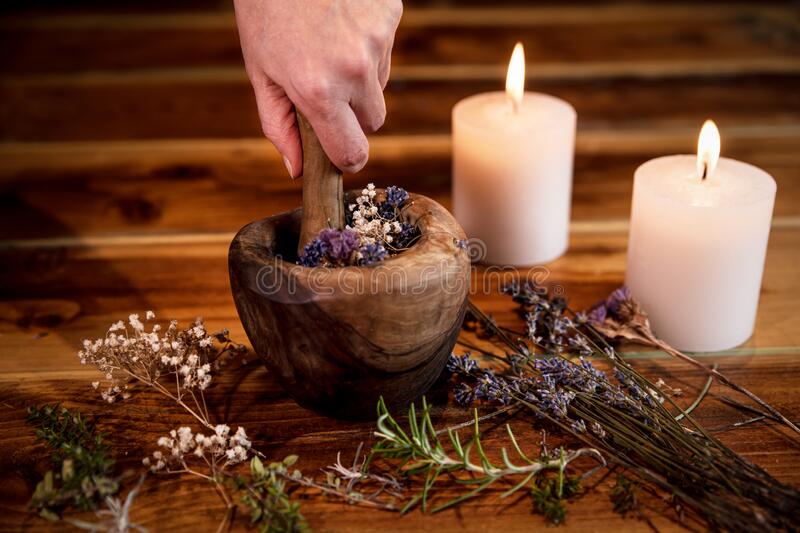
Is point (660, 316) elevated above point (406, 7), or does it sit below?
below

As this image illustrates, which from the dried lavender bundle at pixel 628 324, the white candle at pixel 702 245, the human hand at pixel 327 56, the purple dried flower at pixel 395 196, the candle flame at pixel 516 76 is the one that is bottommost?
the dried lavender bundle at pixel 628 324

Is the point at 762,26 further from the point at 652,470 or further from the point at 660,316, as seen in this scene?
the point at 652,470

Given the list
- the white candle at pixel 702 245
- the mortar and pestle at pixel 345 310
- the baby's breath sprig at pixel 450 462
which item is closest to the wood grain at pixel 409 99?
the white candle at pixel 702 245

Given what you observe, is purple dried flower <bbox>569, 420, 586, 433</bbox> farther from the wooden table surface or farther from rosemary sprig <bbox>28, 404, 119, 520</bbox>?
rosemary sprig <bbox>28, 404, 119, 520</bbox>

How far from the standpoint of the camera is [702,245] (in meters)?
0.82

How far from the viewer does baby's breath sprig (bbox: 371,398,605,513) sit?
66 cm

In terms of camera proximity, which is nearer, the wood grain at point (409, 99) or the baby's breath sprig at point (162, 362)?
the baby's breath sprig at point (162, 362)

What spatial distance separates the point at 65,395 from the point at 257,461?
0.81ft

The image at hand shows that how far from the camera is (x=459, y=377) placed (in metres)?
0.82

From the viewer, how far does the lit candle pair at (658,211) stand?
824 millimetres

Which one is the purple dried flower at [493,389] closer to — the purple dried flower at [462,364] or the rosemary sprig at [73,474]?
the purple dried flower at [462,364]

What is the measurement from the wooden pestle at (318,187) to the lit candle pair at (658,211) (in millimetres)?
291

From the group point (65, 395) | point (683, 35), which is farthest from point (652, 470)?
point (683, 35)

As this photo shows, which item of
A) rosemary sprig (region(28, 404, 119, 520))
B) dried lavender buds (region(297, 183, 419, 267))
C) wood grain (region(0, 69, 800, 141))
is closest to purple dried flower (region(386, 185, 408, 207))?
dried lavender buds (region(297, 183, 419, 267))
